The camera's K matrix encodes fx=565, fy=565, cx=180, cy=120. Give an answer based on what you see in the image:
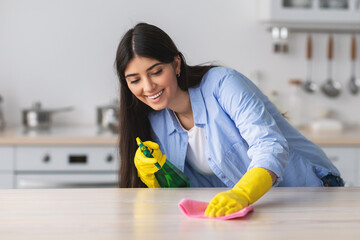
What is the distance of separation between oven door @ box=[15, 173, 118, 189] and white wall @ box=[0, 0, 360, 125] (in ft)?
1.92

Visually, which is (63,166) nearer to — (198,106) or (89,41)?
(89,41)

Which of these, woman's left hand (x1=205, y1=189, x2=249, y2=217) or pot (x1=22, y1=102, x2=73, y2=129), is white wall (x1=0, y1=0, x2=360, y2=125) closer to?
pot (x1=22, y1=102, x2=73, y2=129)

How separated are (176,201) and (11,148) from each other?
174cm

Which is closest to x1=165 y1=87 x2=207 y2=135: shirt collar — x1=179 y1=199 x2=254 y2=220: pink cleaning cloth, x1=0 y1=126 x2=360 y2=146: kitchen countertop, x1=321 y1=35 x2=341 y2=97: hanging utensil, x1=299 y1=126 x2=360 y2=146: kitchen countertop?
x1=179 y1=199 x2=254 y2=220: pink cleaning cloth

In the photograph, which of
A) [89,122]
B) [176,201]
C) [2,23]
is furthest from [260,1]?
[176,201]

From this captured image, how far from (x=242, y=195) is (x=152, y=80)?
1.54ft

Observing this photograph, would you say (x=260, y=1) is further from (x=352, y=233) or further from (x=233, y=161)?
(x=352, y=233)

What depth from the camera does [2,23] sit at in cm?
335

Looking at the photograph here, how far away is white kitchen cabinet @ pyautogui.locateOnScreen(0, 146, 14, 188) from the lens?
2.87 metres

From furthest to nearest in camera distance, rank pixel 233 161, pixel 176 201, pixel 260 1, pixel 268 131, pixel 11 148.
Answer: pixel 260 1
pixel 11 148
pixel 233 161
pixel 268 131
pixel 176 201

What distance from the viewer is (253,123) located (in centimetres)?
151

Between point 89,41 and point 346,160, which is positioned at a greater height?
point 89,41

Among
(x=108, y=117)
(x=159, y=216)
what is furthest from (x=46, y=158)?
(x=159, y=216)

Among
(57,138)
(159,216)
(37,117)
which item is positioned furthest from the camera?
(37,117)
